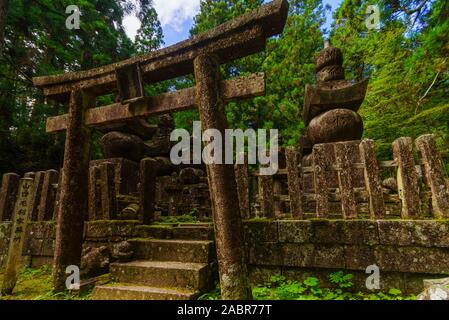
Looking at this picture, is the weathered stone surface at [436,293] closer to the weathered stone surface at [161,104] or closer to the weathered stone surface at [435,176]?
the weathered stone surface at [435,176]

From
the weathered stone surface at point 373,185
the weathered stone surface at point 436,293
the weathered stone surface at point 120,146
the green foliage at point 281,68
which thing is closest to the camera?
the weathered stone surface at point 436,293

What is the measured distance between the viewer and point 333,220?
3605 millimetres

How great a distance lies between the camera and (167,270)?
359cm

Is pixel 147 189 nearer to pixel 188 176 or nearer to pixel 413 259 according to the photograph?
pixel 188 176

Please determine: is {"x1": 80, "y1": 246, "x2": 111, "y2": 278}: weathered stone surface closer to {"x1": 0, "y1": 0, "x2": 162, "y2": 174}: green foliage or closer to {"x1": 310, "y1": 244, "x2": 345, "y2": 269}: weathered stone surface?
{"x1": 310, "y1": 244, "x2": 345, "y2": 269}: weathered stone surface

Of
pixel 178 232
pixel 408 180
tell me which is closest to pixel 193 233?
pixel 178 232

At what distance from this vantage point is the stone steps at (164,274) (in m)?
3.45

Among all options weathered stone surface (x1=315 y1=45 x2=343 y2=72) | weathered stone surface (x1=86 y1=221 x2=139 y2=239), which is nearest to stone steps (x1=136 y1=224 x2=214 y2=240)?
weathered stone surface (x1=86 y1=221 x2=139 y2=239)

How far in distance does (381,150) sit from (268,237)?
7204mm

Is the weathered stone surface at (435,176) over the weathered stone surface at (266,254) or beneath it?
over

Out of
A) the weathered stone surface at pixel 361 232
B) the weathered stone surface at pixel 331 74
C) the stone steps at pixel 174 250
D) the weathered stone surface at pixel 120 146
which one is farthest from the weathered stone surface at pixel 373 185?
the weathered stone surface at pixel 120 146

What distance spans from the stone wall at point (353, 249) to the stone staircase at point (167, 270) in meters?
0.76
